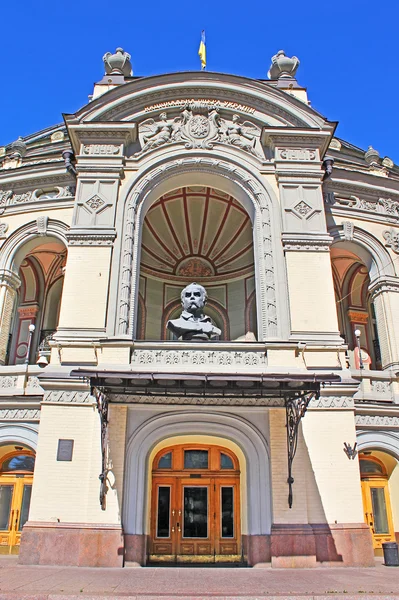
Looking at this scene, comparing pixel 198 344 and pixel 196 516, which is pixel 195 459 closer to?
pixel 196 516

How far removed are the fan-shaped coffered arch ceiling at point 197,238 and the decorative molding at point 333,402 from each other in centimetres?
875

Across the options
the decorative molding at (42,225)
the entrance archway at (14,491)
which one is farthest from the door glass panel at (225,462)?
the decorative molding at (42,225)

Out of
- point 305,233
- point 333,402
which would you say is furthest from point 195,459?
point 305,233

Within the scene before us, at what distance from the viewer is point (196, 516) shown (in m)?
15.1

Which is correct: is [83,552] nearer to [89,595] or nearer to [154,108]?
[89,595]

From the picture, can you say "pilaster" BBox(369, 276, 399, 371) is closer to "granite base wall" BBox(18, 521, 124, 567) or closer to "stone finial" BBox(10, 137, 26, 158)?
"granite base wall" BBox(18, 521, 124, 567)

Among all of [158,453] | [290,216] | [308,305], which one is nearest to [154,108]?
[290,216]

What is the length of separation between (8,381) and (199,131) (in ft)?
34.6

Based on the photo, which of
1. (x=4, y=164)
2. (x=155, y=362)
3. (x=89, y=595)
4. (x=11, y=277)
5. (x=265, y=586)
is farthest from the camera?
(x=4, y=164)

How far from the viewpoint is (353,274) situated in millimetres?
22016

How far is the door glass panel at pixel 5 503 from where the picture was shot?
1659 centimetres

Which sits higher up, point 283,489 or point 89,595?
point 283,489

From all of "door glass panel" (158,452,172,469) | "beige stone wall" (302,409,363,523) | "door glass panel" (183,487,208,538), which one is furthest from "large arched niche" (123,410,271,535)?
"door glass panel" (183,487,208,538)

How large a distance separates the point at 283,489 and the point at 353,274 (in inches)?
438
